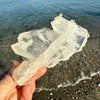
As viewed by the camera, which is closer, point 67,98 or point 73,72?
point 67,98

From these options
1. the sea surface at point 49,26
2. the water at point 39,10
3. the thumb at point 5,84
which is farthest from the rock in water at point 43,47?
the water at point 39,10

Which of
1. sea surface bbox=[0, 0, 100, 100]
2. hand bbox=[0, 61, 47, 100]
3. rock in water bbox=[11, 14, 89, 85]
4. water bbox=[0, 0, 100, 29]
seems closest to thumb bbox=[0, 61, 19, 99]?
hand bbox=[0, 61, 47, 100]

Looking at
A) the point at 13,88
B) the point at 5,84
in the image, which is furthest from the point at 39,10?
the point at 5,84

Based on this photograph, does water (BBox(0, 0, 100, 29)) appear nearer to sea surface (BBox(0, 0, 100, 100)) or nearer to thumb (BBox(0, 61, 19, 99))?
sea surface (BBox(0, 0, 100, 100))

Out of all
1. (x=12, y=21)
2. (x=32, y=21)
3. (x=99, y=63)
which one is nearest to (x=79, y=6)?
(x=32, y=21)

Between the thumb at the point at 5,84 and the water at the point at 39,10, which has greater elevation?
the thumb at the point at 5,84

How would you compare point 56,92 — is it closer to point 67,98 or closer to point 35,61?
point 67,98

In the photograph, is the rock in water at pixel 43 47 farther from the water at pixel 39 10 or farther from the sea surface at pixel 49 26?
the water at pixel 39 10
